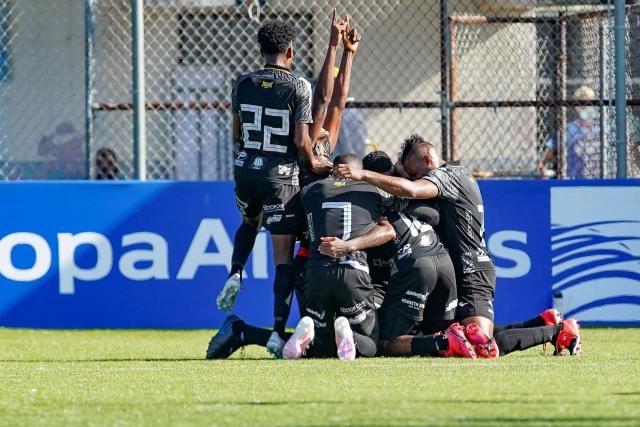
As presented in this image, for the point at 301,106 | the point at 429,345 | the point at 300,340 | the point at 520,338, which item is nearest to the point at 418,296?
the point at 429,345

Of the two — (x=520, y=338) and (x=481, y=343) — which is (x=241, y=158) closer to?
(x=481, y=343)

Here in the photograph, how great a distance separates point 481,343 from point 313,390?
2.16 meters

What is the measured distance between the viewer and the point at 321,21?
536 inches

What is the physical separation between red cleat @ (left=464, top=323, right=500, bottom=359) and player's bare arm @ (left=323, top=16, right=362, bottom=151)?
1.95 m

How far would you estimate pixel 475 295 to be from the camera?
26.1ft

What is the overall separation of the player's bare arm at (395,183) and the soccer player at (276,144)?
834 millimetres

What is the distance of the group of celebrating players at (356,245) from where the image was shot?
303 inches

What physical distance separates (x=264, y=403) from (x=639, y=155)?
6.92 m

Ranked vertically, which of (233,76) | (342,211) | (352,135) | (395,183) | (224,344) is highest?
(233,76)

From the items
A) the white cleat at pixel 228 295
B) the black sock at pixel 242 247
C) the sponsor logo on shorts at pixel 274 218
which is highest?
the sponsor logo on shorts at pixel 274 218

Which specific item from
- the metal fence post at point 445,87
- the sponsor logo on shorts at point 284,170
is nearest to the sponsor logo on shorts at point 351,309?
the sponsor logo on shorts at point 284,170

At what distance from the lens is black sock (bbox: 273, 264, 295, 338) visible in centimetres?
806

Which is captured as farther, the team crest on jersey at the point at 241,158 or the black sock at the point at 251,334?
the team crest on jersey at the point at 241,158

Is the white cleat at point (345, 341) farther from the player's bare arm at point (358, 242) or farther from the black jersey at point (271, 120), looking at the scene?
the black jersey at point (271, 120)
